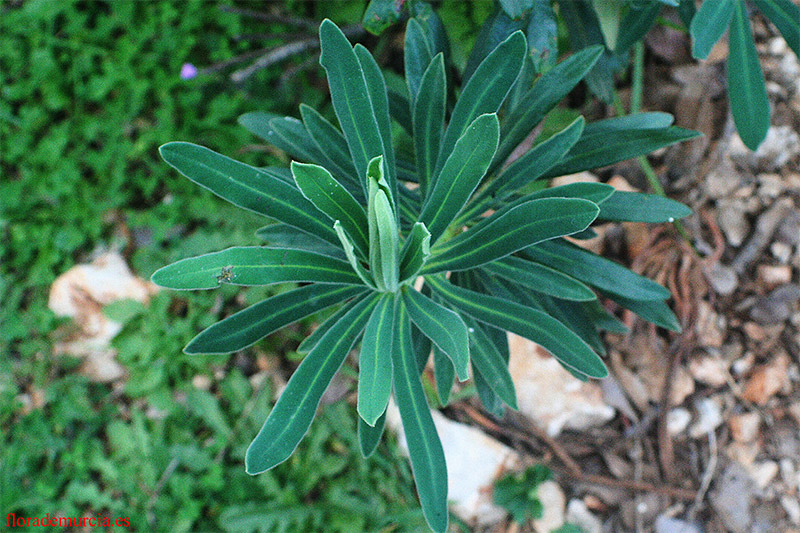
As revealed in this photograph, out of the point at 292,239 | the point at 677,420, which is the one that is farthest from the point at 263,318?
the point at 677,420

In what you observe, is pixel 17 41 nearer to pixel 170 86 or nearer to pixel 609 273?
pixel 170 86

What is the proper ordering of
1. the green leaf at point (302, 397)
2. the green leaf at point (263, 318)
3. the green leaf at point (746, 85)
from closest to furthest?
the green leaf at point (302, 397) < the green leaf at point (263, 318) < the green leaf at point (746, 85)

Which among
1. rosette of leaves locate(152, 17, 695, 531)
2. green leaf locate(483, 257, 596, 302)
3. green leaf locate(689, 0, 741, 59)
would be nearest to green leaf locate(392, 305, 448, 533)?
rosette of leaves locate(152, 17, 695, 531)

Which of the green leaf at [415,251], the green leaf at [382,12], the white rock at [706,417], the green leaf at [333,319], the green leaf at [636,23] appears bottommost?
the white rock at [706,417]

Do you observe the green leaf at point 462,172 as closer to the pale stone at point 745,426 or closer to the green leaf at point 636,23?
the green leaf at point 636,23

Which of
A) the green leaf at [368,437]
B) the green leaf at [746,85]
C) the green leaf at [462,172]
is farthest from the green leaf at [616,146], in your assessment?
the green leaf at [368,437]

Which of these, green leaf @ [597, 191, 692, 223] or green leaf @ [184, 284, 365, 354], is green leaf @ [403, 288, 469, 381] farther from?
green leaf @ [597, 191, 692, 223]

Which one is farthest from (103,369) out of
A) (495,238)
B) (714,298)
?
(714,298)
